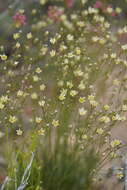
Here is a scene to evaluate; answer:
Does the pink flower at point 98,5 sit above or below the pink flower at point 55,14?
above

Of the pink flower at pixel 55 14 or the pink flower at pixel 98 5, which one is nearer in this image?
the pink flower at pixel 55 14

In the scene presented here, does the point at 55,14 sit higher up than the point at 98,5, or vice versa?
the point at 98,5

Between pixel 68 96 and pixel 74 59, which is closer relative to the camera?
pixel 68 96

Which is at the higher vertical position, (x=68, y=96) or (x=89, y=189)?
(x=68, y=96)

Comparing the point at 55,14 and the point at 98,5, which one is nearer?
the point at 55,14

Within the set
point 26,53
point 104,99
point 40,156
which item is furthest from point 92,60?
point 40,156

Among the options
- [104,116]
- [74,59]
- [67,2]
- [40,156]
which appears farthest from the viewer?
[67,2]

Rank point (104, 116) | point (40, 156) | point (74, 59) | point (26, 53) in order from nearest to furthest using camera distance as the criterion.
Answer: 1. point (104, 116)
2. point (40, 156)
3. point (74, 59)
4. point (26, 53)

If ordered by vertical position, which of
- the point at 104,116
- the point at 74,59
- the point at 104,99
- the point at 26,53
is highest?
the point at 26,53

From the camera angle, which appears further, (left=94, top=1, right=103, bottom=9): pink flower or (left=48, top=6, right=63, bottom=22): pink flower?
(left=94, top=1, right=103, bottom=9): pink flower

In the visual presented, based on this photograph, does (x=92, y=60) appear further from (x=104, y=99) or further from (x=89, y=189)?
(x=89, y=189)

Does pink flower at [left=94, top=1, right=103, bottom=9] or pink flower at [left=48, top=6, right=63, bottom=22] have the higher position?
pink flower at [left=94, top=1, right=103, bottom=9]
